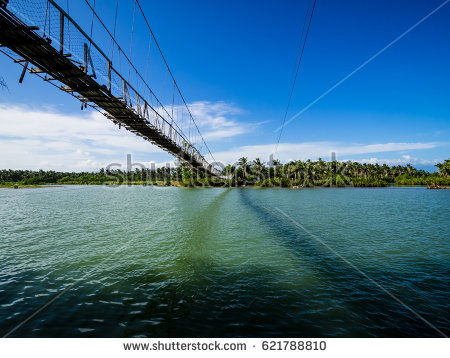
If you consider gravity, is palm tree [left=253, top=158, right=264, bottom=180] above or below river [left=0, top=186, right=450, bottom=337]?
above

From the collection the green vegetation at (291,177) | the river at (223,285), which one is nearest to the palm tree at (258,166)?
the green vegetation at (291,177)

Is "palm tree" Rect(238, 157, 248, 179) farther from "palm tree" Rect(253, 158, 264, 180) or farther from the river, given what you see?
the river

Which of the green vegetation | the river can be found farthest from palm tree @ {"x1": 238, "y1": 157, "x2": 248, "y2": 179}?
the river

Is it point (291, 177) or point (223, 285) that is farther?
point (291, 177)

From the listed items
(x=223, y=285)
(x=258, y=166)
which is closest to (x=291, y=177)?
(x=258, y=166)

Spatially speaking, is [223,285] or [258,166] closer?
[223,285]

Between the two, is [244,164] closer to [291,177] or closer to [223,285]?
[291,177]

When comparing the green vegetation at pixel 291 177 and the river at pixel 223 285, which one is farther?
the green vegetation at pixel 291 177

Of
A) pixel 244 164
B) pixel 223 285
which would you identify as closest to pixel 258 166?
pixel 244 164

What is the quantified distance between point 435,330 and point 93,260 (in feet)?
31.8

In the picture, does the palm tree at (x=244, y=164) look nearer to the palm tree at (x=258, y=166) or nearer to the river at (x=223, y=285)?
the palm tree at (x=258, y=166)

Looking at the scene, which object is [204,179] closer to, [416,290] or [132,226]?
[132,226]

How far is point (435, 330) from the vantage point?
4.58 m
